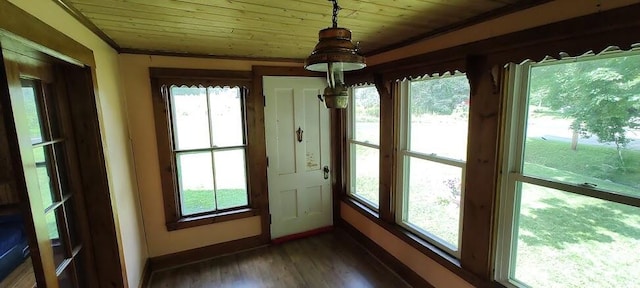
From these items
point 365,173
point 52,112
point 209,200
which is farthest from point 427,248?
point 52,112

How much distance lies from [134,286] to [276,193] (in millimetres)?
1477

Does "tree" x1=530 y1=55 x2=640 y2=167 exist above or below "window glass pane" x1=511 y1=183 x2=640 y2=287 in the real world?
above

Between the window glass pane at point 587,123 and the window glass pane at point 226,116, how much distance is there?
96.2 inches

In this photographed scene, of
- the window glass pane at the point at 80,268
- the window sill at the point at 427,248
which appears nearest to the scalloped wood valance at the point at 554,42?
the window sill at the point at 427,248

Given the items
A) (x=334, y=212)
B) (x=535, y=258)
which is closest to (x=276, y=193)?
(x=334, y=212)

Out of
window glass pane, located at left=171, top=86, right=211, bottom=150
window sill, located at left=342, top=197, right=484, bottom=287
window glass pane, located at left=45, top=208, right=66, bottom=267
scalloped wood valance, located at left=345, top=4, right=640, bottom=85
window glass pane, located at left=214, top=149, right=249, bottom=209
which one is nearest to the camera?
scalloped wood valance, located at left=345, top=4, right=640, bottom=85

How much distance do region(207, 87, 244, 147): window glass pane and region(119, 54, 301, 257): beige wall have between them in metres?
0.26

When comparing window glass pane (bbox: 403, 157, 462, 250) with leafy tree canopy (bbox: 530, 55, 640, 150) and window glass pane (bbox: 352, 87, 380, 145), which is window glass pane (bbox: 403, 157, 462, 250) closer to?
window glass pane (bbox: 352, 87, 380, 145)

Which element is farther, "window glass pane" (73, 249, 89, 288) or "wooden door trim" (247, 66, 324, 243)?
"wooden door trim" (247, 66, 324, 243)

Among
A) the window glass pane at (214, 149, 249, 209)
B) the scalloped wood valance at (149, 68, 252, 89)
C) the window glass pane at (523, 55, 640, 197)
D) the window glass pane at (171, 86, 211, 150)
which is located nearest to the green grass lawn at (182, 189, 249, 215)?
the window glass pane at (214, 149, 249, 209)

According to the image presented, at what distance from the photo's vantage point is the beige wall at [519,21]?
1237 millimetres

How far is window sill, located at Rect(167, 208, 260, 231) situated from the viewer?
2742 mm

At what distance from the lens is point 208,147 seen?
9.23 ft

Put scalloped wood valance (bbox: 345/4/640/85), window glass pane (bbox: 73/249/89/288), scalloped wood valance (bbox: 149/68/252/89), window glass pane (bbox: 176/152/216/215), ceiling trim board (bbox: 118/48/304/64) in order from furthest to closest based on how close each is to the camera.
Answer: window glass pane (bbox: 176/152/216/215), scalloped wood valance (bbox: 149/68/252/89), ceiling trim board (bbox: 118/48/304/64), window glass pane (bbox: 73/249/89/288), scalloped wood valance (bbox: 345/4/640/85)
